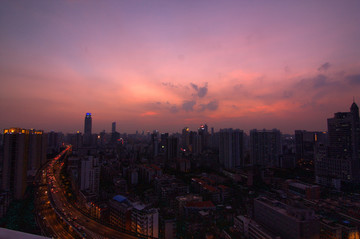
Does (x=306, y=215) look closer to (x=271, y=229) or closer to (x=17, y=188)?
(x=271, y=229)

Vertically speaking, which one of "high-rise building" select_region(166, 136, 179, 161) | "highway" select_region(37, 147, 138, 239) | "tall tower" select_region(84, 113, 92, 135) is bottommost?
"highway" select_region(37, 147, 138, 239)

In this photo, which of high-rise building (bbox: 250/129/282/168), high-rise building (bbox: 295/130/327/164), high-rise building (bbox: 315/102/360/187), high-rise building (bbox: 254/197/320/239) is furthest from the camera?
high-rise building (bbox: 295/130/327/164)

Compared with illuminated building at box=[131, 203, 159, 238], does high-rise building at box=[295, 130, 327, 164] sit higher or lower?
higher

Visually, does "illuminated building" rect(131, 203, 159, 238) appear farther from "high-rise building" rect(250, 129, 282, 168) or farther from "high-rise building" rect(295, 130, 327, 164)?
"high-rise building" rect(295, 130, 327, 164)

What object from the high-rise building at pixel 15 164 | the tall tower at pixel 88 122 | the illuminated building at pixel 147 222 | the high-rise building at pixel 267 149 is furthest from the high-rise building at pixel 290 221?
the tall tower at pixel 88 122

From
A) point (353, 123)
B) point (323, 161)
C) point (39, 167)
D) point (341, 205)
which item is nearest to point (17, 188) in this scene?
point (39, 167)

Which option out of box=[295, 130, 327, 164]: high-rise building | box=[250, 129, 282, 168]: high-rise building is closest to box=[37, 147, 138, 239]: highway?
box=[250, 129, 282, 168]: high-rise building

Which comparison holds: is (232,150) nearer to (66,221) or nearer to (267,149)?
(267,149)

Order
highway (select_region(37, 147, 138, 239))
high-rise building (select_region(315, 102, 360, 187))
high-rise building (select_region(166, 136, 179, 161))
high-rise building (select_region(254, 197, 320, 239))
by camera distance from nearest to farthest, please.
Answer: high-rise building (select_region(254, 197, 320, 239)), highway (select_region(37, 147, 138, 239)), high-rise building (select_region(315, 102, 360, 187)), high-rise building (select_region(166, 136, 179, 161))
